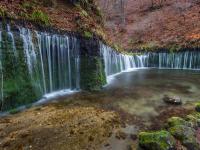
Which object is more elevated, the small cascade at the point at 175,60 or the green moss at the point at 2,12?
the green moss at the point at 2,12

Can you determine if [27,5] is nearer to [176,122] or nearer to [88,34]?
[88,34]

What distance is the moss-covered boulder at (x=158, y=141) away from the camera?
5723mm

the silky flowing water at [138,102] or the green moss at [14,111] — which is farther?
the green moss at [14,111]

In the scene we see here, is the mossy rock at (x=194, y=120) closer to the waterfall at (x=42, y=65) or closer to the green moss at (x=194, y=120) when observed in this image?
the green moss at (x=194, y=120)

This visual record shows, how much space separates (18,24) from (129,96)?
232 inches

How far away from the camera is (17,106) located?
884 centimetres

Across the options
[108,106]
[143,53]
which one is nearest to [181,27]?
[143,53]

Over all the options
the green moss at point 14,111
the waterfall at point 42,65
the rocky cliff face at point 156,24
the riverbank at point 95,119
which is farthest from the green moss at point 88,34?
the rocky cliff face at point 156,24

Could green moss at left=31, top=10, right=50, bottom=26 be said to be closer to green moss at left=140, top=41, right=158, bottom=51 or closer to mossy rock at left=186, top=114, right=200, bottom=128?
mossy rock at left=186, top=114, right=200, bottom=128

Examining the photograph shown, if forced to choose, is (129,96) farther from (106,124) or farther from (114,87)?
(106,124)

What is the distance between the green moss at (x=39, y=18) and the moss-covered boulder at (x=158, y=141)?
7.27m

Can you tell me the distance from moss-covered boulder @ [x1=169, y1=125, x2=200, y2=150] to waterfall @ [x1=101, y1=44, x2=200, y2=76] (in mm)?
12103

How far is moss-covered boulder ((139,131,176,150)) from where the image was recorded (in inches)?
225

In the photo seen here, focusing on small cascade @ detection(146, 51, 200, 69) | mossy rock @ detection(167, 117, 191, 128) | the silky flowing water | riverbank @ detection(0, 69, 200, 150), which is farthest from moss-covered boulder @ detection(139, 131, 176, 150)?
small cascade @ detection(146, 51, 200, 69)
